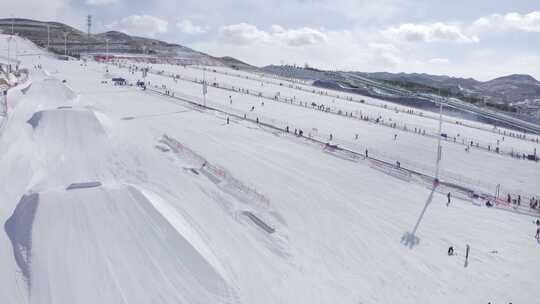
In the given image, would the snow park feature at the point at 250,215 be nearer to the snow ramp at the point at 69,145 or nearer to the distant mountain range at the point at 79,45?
the snow ramp at the point at 69,145

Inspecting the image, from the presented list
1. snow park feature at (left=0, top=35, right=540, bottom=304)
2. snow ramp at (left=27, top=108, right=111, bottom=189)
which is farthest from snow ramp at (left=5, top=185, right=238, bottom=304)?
snow ramp at (left=27, top=108, right=111, bottom=189)

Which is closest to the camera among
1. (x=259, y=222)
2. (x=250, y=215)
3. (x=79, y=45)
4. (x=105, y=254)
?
(x=105, y=254)

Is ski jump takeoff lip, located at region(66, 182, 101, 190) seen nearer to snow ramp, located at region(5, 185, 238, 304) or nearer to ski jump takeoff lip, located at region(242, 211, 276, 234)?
snow ramp, located at region(5, 185, 238, 304)

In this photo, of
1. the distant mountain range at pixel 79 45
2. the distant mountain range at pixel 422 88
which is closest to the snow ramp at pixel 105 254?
the distant mountain range at pixel 422 88

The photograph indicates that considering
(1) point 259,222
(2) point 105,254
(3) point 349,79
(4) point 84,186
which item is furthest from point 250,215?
(3) point 349,79

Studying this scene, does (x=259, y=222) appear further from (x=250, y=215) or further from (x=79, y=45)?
(x=79, y=45)

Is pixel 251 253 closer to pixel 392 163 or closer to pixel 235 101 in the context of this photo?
pixel 392 163

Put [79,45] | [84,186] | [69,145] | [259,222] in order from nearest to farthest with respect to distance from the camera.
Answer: [259,222]
[84,186]
[69,145]
[79,45]
